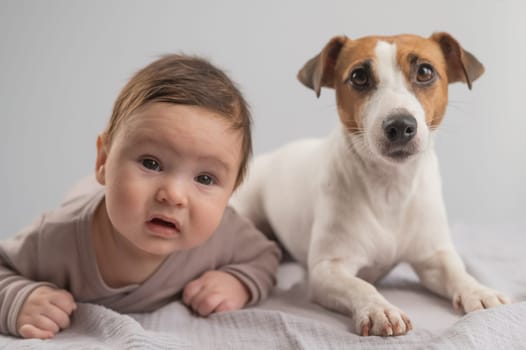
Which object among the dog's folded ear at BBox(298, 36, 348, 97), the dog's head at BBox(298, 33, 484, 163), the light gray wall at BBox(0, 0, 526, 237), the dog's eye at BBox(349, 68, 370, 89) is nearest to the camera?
the dog's head at BBox(298, 33, 484, 163)

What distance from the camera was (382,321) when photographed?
50.6 inches

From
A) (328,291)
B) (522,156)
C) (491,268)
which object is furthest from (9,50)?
(522,156)

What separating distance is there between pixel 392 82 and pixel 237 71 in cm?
129

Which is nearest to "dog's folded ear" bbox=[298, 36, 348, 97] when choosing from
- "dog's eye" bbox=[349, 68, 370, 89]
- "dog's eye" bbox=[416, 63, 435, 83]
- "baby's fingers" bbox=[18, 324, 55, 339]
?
"dog's eye" bbox=[349, 68, 370, 89]

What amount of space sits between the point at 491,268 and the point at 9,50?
199 cm

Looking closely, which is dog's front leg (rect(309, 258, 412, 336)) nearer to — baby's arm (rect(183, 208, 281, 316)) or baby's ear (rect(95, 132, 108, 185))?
baby's arm (rect(183, 208, 281, 316))

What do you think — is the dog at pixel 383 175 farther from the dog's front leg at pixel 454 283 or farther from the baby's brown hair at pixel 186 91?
the baby's brown hair at pixel 186 91

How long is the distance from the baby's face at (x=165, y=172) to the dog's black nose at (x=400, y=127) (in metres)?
0.35

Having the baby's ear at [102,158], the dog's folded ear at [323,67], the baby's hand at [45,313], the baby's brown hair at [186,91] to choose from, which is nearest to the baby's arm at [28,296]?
the baby's hand at [45,313]

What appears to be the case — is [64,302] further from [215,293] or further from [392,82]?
[392,82]

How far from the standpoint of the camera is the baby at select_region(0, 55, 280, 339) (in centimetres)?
130

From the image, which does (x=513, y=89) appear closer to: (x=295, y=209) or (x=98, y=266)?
(x=295, y=209)

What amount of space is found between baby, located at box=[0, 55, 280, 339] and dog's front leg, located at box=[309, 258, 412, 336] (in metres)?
0.17

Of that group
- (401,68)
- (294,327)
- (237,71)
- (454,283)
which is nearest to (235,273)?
(294,327)
